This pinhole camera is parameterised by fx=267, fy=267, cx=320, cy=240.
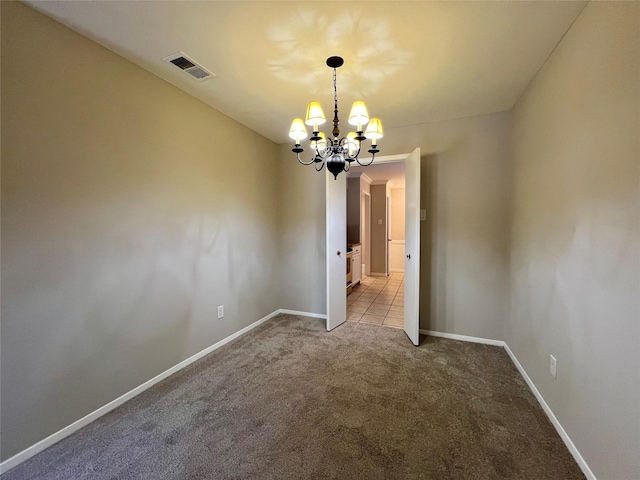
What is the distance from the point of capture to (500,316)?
119 inches

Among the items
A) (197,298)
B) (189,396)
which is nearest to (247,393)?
(189,396)

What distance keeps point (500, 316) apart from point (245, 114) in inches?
144

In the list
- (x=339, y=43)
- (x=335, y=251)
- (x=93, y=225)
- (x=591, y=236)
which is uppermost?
(x=339, y=43)

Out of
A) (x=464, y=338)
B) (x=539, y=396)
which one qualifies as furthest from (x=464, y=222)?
(x=539, y=396)

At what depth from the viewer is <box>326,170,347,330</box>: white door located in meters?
3.43

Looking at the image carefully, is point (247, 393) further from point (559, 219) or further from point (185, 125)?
point (559, 219)

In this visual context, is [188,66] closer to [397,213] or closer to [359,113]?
[359,113]

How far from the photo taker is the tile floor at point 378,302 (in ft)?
12.7

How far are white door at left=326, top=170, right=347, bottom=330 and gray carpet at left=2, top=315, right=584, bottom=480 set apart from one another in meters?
0.83

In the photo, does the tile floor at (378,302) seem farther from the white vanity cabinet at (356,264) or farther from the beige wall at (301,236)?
the beige wall at (301,236)

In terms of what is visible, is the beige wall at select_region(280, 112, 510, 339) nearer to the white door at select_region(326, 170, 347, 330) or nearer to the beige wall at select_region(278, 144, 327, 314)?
the white door at select_region(326, 170, 347, 330)

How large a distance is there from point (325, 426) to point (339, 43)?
258cm

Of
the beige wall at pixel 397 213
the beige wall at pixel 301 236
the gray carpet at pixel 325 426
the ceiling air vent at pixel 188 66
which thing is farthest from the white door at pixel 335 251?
the beige wall at pixel 397 213

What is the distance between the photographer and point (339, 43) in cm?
180
